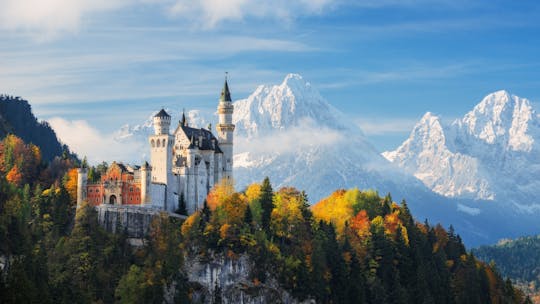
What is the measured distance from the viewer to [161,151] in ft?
553

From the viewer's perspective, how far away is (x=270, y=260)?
532 ft

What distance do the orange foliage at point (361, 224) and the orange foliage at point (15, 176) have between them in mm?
59793

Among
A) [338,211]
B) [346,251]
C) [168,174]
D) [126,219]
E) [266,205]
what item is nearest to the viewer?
[126,219]

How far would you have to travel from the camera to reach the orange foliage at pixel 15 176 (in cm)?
17650

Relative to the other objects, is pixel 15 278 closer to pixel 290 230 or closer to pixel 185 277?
pixel 185 277

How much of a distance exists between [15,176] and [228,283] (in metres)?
45.2

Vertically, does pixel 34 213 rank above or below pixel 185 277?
above

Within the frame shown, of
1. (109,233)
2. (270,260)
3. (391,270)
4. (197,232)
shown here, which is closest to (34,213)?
(109,233)

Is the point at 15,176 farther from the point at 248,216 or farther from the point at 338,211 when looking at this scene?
the point at 338,211

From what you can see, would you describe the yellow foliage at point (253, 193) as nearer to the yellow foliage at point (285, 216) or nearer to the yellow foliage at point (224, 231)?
the yellow foliage at point (285, 216)

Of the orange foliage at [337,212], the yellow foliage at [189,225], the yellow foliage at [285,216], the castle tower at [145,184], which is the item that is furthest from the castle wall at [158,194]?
the orange foliage at [337,212]

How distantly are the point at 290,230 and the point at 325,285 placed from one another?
36.4 ft

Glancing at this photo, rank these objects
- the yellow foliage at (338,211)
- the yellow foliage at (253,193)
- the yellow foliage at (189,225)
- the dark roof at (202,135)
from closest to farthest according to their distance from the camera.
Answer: the yellow foliage at (189,225), the yellow foliage at (253,193), the dark roof at (202,135), the yellow foliage at (338,211)

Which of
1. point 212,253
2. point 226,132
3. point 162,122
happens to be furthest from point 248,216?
point 226,132
